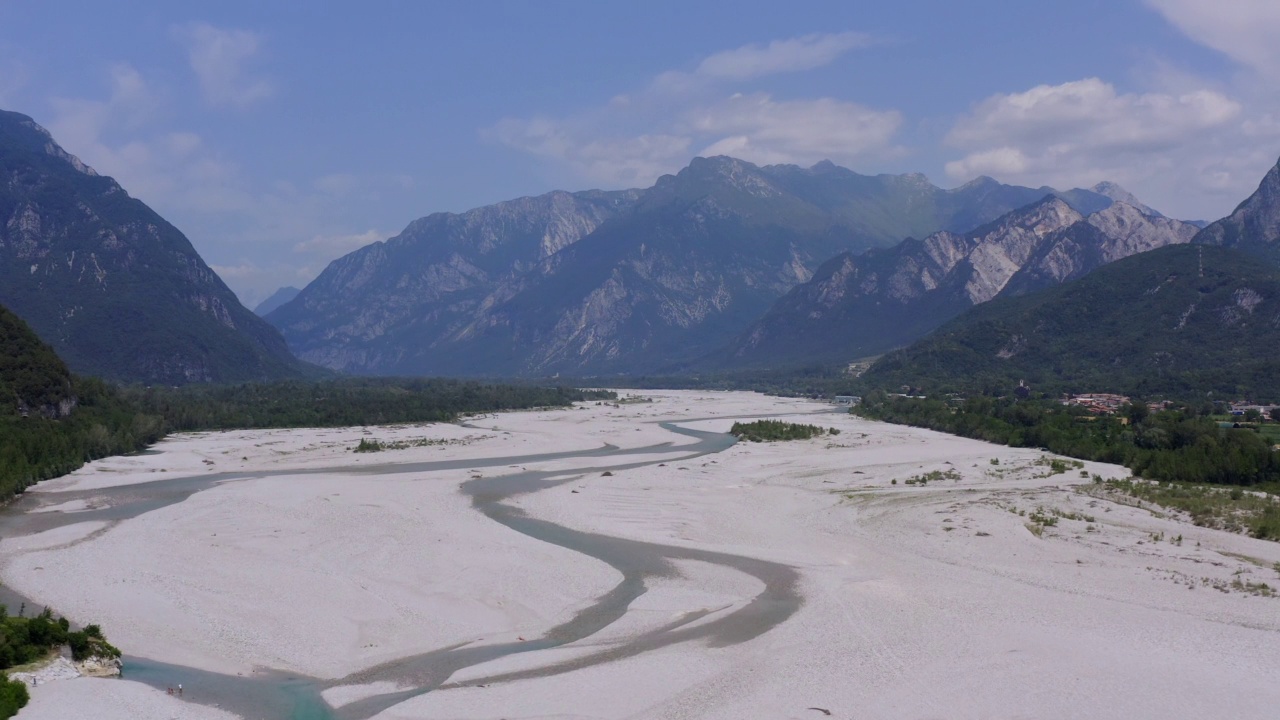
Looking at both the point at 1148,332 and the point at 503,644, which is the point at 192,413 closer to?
the point at 503,644

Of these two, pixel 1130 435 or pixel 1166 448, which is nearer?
pixel 1166 448

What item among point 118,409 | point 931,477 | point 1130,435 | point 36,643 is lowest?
point 36,643

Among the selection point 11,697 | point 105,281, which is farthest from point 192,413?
point 105,281

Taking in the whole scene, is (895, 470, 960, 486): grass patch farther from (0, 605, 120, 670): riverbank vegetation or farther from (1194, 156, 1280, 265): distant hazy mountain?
(1194, 156, 1280, 265): distant hazy mountain

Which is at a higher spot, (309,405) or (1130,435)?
Result: (309,405)

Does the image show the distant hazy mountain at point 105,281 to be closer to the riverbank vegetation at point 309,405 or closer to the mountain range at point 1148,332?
the riverbank vegetation at point 309,405

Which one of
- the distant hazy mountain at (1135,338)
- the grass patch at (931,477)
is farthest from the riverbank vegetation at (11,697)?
the distant hazy mountain at (1135,338)

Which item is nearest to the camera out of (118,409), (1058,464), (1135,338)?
(1058,464)
